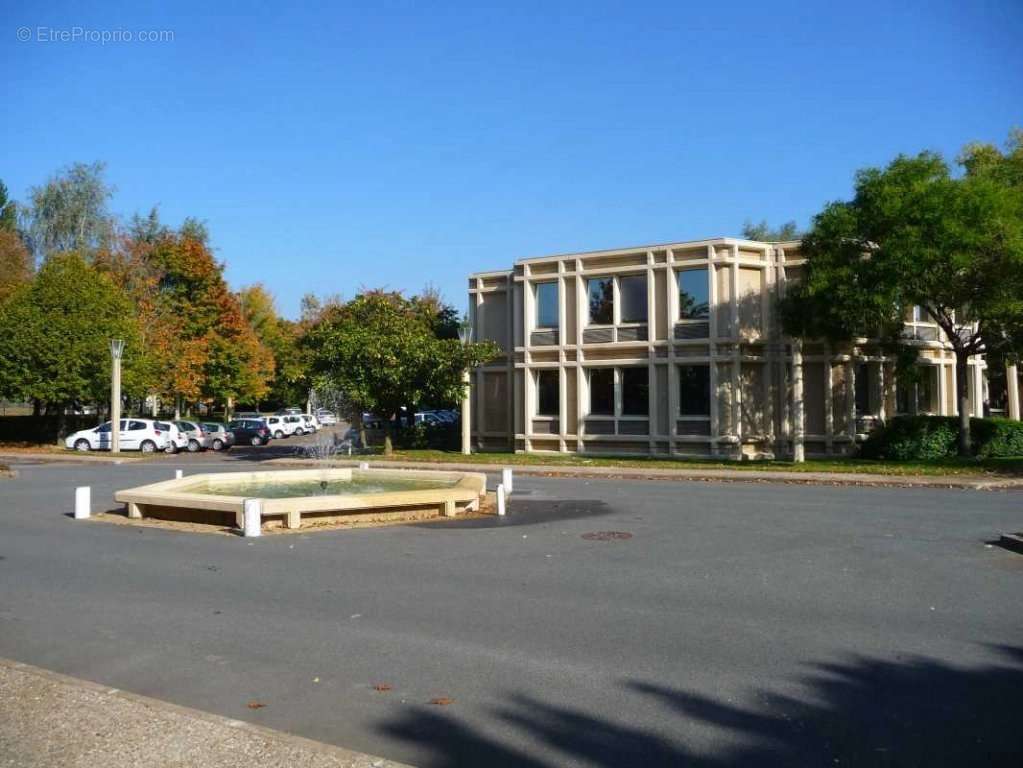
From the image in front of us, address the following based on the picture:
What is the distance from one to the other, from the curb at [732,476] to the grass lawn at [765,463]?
37.2 inches

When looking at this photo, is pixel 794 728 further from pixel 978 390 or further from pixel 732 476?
pixel 978 390

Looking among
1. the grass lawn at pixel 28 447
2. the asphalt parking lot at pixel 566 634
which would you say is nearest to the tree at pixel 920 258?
the asphalt parking lot at pixel 566 634

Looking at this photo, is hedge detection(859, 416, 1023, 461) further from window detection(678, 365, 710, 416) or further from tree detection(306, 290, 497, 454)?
tree detection(306, 290, 497, 454)

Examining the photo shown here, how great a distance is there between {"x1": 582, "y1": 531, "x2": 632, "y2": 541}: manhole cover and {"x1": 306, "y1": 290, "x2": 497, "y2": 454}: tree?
19.4 meters

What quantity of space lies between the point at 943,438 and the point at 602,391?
1128 centimetres

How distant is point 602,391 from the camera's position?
35344 mm

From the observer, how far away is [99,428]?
4450cm

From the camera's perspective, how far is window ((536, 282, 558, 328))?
3638 cm

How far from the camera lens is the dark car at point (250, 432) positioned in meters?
51.2

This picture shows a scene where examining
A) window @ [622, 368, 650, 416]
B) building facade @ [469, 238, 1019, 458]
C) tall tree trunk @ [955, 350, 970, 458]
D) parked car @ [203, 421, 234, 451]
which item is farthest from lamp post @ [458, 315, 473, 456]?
parked car @ [203, 421, 234, 451]

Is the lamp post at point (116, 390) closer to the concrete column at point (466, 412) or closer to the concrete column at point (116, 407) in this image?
the concrete column at point (116, 407)

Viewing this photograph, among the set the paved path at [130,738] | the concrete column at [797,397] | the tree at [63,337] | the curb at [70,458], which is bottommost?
the paved path at [130,738]

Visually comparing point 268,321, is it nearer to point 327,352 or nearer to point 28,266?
point 28,266

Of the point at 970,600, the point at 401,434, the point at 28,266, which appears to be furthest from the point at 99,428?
the point at 970,600
